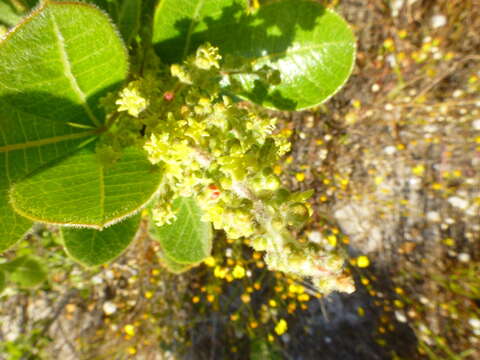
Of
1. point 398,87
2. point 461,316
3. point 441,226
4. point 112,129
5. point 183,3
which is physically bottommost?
point 461,316

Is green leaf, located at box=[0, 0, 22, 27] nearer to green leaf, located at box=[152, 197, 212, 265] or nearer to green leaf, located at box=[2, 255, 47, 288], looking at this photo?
green leaf, located at box=[152, 197, 212, 265]

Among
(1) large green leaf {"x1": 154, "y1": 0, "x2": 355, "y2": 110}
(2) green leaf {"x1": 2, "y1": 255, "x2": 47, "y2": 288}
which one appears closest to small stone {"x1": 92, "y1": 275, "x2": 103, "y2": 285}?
(2) green leaf {"x1": 2, "y1": 255, "x2": 47, "y2": 288}

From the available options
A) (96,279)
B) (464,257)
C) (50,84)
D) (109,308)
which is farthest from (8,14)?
(464,257)

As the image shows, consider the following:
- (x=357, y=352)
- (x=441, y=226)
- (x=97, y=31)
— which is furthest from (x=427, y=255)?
(x=97, y=31)

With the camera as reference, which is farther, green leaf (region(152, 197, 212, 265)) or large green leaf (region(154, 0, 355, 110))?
green leaf (region(152, 197, 212, 265))

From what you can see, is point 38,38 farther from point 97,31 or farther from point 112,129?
point 112,129

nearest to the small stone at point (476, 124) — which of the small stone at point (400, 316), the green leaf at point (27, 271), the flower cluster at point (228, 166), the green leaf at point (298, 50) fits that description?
the small stone at point (400, 316)
